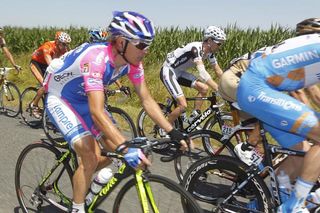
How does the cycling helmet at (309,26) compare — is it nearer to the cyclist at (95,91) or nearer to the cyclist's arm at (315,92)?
the cyclist's arm at (315,92)

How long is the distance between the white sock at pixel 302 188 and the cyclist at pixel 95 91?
42.0 inches

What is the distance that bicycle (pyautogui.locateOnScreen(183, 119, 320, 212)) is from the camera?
372 cm

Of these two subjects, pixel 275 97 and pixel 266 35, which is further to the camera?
pixel 266 35

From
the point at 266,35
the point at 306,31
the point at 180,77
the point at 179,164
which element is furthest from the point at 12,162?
the point at 266,35

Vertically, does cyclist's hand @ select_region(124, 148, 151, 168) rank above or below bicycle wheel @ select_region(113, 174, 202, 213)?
above

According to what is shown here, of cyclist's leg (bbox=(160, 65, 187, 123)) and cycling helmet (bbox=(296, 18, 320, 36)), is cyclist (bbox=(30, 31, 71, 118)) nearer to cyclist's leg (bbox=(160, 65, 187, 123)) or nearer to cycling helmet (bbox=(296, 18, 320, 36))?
cyclist's leg (bbox=(160, 65, 187, 123))

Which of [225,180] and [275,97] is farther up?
[275,97]

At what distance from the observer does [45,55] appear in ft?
29.1

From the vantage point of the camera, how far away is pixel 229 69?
5.30 metres

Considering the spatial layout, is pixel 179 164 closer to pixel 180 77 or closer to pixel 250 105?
pixel 250 105

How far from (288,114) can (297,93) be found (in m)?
1.50

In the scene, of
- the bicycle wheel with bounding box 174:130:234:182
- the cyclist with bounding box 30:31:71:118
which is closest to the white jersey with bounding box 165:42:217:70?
the bicycle wheel with bounding box 174:130:234:182

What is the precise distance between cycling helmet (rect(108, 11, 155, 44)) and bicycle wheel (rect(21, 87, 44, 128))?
6.05m

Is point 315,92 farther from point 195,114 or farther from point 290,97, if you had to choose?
point 195,114
